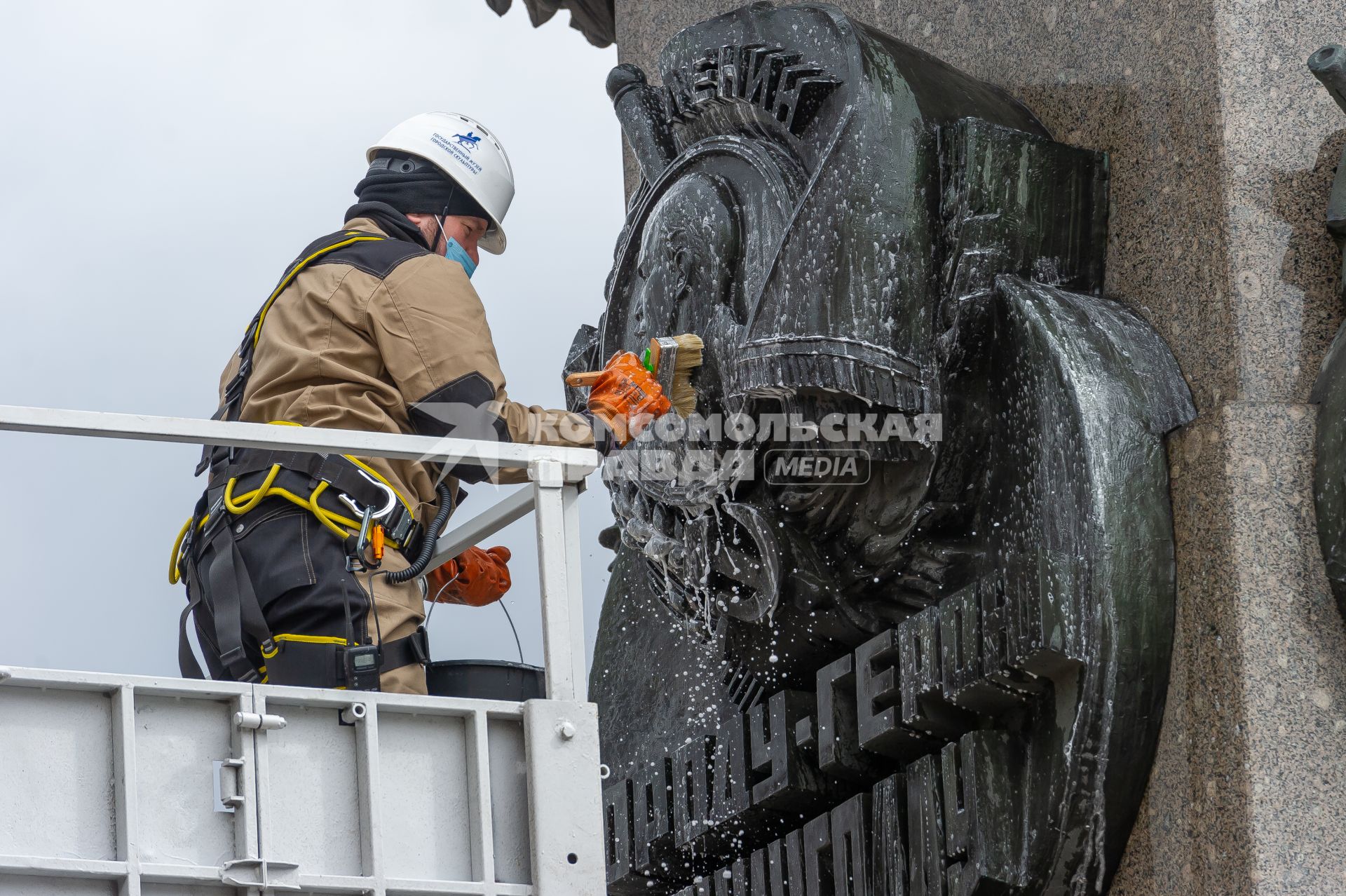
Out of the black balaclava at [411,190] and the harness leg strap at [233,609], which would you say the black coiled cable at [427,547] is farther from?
the black balaclava at [411,190]

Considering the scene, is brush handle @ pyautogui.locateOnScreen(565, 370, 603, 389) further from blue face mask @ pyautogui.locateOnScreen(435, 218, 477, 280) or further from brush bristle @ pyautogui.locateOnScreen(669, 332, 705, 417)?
blue face mask @ pyautogui.locateOnScreen(435, 218, 477, 280)

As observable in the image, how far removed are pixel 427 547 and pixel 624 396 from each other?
2.92 ft

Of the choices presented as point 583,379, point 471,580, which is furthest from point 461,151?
point 471,580

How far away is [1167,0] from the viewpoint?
5527 mm

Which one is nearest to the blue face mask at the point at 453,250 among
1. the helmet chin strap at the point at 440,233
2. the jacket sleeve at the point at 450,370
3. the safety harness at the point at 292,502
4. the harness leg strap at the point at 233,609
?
the helmet chin strap at the point at 440,233

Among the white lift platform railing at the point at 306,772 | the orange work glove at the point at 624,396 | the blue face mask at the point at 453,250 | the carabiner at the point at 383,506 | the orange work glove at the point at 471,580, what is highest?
the blue face mask at the point at 453,250

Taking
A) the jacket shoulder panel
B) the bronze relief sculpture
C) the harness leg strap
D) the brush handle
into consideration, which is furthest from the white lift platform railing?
the bronze relief sculpture

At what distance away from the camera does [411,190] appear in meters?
6.33

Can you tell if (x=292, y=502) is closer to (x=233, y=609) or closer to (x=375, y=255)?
(x=233, y=609)

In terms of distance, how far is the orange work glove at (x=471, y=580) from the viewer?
20.6 ft

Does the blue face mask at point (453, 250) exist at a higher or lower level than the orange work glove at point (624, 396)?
higher

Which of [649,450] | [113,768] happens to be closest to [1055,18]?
[649,450]

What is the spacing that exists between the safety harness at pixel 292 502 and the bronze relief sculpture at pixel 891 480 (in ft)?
3.80

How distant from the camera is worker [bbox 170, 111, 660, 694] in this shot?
5.27 metres
